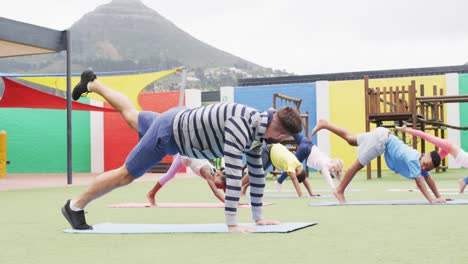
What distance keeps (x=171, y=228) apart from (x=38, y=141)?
14992 millimetres

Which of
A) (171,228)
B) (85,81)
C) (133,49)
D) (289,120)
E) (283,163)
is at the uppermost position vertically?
(133,49)

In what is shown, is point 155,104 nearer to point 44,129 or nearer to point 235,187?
point 44,129

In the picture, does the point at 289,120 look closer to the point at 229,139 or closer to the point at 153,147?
the point at 229,139

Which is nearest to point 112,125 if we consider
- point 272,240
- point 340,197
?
point 340,197

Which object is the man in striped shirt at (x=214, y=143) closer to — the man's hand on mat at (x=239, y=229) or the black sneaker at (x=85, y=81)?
the man's hand on mat at (x=239, y=229)

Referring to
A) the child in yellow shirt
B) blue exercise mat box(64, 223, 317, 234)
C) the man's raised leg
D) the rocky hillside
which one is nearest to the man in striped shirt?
blue exercise mat box(64, 223, 317, 234)

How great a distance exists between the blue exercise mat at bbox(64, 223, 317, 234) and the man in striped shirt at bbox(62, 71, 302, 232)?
0.12 metres

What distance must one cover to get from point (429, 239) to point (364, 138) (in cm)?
322

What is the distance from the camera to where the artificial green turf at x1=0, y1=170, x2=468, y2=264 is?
3.06 meters

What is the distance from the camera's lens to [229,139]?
4109 mm

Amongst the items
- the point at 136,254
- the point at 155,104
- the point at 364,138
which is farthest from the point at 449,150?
the point at 155,104

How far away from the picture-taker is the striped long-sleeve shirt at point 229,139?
4.11 m

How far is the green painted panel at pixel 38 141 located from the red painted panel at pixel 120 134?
71 centimetres

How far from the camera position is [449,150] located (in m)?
7.41
